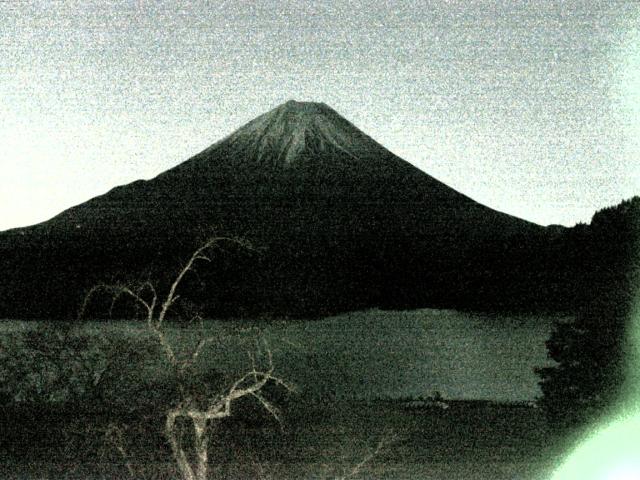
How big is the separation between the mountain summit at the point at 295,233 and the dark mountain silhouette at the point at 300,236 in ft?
0.40

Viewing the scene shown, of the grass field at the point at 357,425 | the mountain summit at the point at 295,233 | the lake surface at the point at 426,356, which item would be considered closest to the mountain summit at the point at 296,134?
the mountain summit at the point at 295,233

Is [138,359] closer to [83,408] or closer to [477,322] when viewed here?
[83,408]

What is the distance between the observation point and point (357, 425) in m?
13.5

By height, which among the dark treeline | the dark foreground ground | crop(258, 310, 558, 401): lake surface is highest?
the dark treeline

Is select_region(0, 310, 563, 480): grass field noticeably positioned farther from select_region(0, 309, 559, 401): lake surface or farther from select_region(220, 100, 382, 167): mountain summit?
select_region(220, 100, 382, 167): mountain summit

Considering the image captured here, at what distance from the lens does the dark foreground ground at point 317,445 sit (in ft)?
33.3

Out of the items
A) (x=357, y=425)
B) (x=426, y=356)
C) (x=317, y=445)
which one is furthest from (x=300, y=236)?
(x=317, y=445)

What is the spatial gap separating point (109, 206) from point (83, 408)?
4596 cm

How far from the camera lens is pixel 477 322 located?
23969mm

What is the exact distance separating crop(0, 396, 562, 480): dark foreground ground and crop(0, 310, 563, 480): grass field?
24mm

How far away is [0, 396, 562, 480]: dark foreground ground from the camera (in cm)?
1016

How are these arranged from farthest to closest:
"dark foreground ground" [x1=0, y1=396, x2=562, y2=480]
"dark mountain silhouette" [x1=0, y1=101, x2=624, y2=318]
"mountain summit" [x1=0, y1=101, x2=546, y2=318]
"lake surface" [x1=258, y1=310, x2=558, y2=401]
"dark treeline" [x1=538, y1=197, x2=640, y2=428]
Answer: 1. "mountain summit" [x1=0, y1=101, x2=546, y2=318]
2. "dark mountain silhouette" [x1=0, y1=101, x2=624, y2=318]
3. "lake surface" [x1=258, y1=310, x2=558, y2=401]
4. "dark foreground ground" [x1=0, y1=396, x2=562, y2=480]
5. "dark treeline" [x1=538, y1=197, x2=640, y2=428]

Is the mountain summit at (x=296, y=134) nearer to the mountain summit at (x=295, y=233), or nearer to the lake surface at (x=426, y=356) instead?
the mountain summit at (x=295, y=233)

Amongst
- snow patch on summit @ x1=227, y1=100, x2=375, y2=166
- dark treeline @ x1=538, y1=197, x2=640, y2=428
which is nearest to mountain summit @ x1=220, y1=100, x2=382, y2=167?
snow patch on summit @ x1=227, y1=100, x2=375, y2=166
